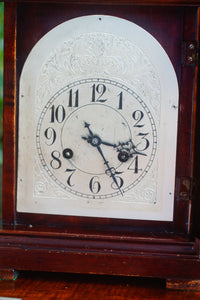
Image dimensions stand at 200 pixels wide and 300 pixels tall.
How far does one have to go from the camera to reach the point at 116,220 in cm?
94

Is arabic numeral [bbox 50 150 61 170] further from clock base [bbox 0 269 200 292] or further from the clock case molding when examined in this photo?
clock base [bbox 0 269 200 292]

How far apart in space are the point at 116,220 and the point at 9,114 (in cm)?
38

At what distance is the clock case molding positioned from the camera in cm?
89

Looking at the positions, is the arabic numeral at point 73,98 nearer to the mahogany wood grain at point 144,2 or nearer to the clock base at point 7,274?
the mahogany wood grain at point 144,2

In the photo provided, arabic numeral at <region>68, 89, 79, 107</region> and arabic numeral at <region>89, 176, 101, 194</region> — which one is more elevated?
arabic numeral at <region>68, 89, 79, 107</region>

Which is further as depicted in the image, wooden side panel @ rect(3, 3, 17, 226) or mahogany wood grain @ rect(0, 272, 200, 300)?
wooden side panel @ rect(3, 3, 17, 226)

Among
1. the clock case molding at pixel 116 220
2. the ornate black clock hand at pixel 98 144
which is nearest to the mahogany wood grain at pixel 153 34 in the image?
the clock case molding at pixel 116 220

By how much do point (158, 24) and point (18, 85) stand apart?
378mm

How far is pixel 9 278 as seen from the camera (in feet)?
2.98

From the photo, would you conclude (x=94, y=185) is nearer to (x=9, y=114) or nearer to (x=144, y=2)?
(x=9, y=114)

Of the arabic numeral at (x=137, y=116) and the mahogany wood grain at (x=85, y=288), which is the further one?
the arabic numeral at (x=137, y=116)

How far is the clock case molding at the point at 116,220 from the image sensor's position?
89 centimetres

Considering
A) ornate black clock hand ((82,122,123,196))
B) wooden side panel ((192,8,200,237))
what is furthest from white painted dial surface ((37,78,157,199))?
wooden side panel ((192,8,200,237))

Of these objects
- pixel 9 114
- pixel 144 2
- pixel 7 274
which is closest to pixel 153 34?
pixel 144 2
